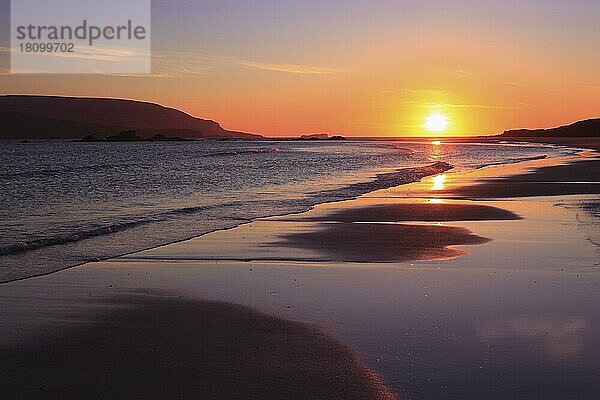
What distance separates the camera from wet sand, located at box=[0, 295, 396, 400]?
218 inches

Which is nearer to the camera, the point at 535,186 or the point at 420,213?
the point at 420,213

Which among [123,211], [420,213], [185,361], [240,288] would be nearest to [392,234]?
[420,213]

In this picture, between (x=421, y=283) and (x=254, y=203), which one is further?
(x=254, y=203)

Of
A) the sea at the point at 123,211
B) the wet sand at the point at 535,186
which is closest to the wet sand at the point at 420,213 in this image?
the sea at the point at 123,211

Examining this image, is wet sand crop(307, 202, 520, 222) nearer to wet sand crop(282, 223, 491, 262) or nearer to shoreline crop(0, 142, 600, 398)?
shoreline crop(0, 142, 600, 398)

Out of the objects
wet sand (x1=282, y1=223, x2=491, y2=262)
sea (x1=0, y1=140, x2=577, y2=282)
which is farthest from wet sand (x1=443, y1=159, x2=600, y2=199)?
wet sand (x1=282, y1=223, x2=491, y2=262)

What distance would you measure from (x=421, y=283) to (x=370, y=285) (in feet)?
2.27

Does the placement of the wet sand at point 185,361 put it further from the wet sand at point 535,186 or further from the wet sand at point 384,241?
the wet sand at point 535,186

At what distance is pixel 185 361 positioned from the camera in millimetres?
6277

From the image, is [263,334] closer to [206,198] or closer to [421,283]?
[421,283]

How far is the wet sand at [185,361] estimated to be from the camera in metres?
5.54

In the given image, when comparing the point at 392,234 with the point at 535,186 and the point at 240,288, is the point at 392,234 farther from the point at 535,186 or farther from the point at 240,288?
the point at 535,186

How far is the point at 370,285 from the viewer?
9453mm

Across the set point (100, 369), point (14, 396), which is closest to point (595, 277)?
point (100, 369)
